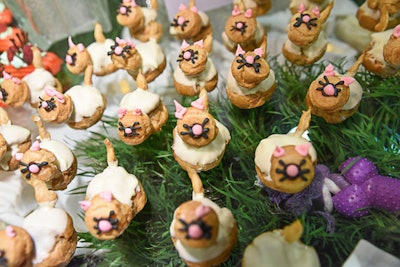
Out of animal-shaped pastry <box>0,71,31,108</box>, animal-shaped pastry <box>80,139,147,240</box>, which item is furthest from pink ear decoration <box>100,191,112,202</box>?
animal-shaped pastry <box>0,71,31,108</box>

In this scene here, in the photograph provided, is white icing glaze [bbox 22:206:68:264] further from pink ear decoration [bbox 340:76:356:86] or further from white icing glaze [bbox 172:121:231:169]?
pink ear decoration [bbox 340:76:356:86]

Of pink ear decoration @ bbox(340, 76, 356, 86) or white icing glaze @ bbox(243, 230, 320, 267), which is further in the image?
pink ear decoration @ bbox(340, 76, 356, 86)

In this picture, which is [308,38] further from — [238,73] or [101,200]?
[101,200]

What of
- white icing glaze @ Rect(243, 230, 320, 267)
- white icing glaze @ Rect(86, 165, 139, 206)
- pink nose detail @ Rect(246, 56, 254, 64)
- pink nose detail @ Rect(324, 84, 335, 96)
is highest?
pink nose detail @ Rect(246, 56, 254, 64)

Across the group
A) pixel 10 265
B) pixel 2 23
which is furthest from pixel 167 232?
pixel 2 23

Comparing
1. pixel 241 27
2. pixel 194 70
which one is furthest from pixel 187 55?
pixel 241 27

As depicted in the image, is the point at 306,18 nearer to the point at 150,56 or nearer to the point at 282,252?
the point at 150,56
